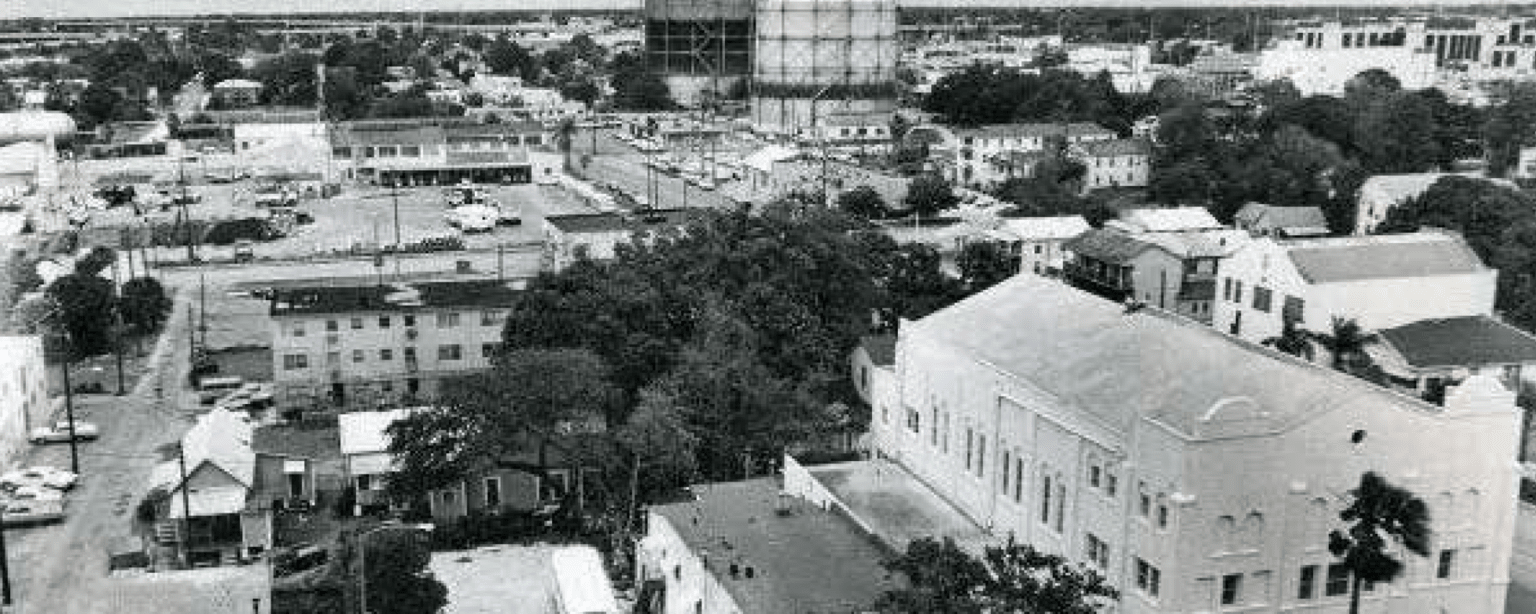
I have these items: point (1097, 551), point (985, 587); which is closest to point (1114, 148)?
point (1097, 551)

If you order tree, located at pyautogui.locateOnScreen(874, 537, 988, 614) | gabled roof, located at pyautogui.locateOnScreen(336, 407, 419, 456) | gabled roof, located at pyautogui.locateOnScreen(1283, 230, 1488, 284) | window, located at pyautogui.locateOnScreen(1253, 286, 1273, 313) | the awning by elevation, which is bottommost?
the awning

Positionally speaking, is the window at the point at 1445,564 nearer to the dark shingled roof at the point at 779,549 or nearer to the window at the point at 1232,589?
the window at the point at 1232,589

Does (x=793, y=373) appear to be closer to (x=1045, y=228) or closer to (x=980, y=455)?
(x=980, y=455)

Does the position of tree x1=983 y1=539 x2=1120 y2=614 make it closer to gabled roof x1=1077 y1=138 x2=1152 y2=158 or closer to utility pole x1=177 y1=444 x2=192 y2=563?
utility pole x1=177 y1=444 x2=192 y2=563

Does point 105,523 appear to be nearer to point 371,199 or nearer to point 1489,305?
point 1489,305

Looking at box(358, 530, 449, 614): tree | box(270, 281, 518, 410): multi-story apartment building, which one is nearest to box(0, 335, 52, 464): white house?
box(270, 281, 518, 410): multi-story apartment building

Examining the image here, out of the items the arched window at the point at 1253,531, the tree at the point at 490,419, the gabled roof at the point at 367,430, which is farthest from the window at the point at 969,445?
the gabled roof at the point at 367,430
